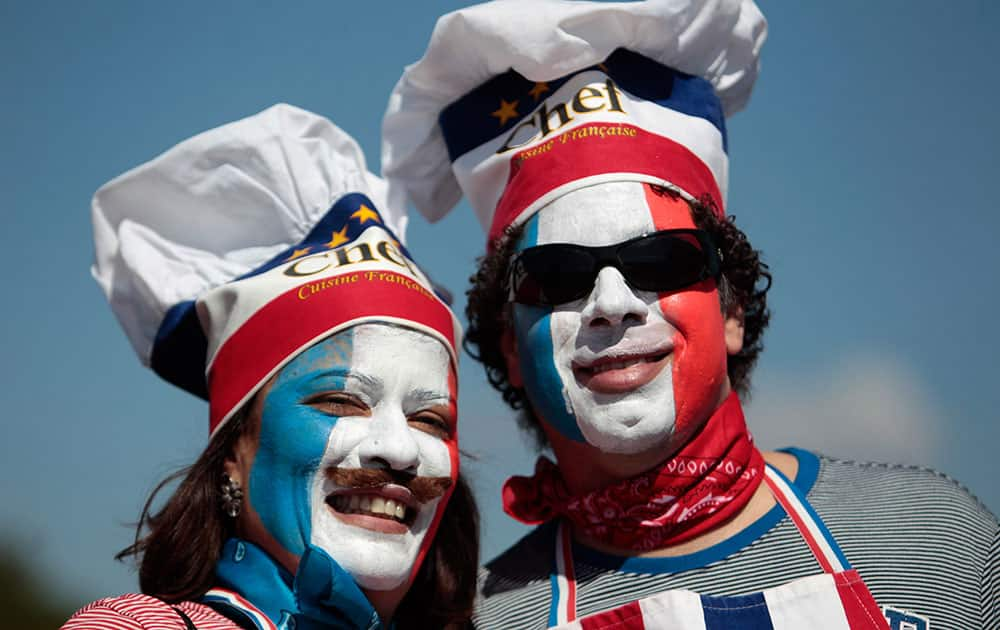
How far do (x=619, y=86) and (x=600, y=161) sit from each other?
0.45 metres

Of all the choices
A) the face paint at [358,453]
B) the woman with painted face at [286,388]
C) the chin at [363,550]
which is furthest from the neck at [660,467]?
the chin at [363,550]

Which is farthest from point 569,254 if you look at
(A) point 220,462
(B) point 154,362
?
(B) point 154,362

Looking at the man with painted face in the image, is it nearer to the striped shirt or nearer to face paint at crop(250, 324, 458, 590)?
the striped shirt

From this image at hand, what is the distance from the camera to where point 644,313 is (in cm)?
401

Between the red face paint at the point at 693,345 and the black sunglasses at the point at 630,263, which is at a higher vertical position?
the black sunglasses at the point at 630,263

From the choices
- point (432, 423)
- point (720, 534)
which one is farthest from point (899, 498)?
point (432, 423)

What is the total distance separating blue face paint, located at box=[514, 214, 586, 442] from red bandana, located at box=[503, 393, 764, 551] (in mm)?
264

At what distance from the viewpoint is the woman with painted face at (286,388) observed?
367 centimetres

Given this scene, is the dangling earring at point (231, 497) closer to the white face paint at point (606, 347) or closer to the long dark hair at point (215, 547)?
the long dark hair at point (215, 547)

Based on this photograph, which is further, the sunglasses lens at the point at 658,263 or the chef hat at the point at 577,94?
the chef hat at the point at 577,94

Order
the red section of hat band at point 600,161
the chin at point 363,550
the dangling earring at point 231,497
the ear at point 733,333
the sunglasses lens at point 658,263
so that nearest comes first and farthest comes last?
the chin at point 363,550 < the dangling earring at point 231,497 < the sunglasses lens at point 658,263 < the red section of hat band at point 600,161 < the ear at point 733,333

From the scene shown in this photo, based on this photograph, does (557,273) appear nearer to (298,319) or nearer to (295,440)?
(298,319)

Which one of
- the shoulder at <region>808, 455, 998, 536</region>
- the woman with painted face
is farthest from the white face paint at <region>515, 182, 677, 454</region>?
the shoulder at <region>808, 455, 998, 536</region>

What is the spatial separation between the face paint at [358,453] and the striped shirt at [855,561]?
567mm
